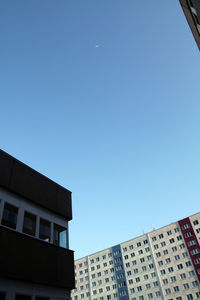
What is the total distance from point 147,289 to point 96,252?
26137 mm

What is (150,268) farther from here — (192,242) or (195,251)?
(192,242)

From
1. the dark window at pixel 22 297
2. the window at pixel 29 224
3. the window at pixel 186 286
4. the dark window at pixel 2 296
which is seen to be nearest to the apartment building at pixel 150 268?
the window at pixel 186 286

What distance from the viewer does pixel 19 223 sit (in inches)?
428

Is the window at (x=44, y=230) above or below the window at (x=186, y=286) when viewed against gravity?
below

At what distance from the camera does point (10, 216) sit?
10.9 metres

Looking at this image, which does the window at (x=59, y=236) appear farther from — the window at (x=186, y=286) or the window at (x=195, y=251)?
the window at (x=186, y=286)

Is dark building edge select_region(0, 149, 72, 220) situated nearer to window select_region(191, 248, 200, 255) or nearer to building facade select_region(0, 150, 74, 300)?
building facade select_region(0, 150, 74, 300)

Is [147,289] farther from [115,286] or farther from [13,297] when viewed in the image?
[13,297]

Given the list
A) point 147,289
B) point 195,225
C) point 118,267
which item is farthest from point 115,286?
point 195,225

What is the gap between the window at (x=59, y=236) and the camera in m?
Answer: 12.8

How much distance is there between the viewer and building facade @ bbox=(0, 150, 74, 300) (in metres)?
9.54

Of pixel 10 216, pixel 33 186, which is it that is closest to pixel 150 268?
pixel 33 186

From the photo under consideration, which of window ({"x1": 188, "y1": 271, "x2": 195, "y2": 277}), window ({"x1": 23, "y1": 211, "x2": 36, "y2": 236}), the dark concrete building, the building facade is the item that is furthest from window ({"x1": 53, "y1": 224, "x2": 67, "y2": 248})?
window ({"x1": 188, "y1": 271, "x2": 195, "y2": 277})

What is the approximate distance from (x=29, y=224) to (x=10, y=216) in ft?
3.76
